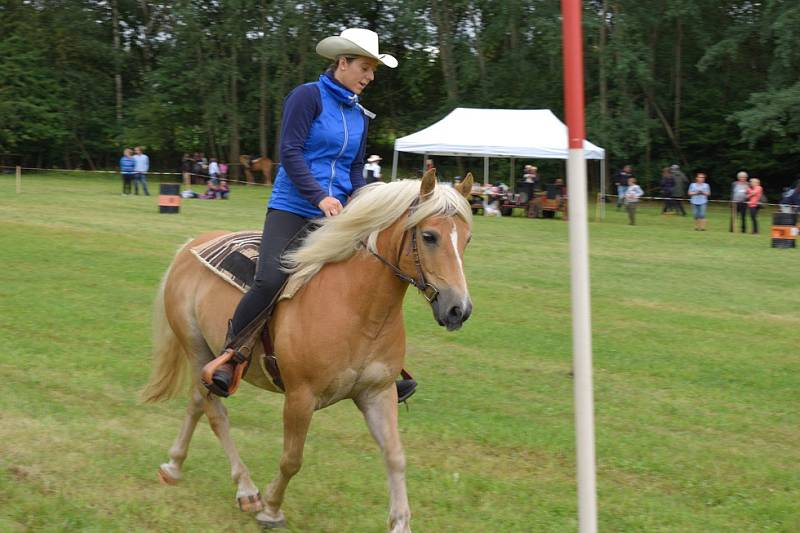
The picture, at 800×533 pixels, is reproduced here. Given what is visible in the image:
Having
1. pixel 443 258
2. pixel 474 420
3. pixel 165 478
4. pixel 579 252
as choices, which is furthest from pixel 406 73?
pixel 579 252

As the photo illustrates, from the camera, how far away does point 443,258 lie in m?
4.79

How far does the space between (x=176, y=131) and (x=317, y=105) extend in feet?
166

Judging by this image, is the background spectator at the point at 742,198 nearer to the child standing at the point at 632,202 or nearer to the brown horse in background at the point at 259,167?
the child standing at the point at 632,202

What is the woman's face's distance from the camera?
5.60m

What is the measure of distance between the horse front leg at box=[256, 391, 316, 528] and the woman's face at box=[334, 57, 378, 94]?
6.02 ft

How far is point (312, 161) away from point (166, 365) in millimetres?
2274

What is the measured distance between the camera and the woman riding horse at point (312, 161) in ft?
18.0

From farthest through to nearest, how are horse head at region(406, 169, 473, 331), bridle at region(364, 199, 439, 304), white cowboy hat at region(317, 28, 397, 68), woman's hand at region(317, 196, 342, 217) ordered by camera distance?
1. white cowboy hat at region(317, 28, 397, 68)
2. woman's hand at region(317, 196, 342, 217)
3. bridle at region(364, 199, 439, 304)
4. horse head at region(406, 169, 473, 331)

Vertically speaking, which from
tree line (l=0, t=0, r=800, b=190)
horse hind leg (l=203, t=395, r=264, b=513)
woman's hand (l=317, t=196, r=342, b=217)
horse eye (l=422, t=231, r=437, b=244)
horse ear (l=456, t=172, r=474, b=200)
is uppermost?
tree line (l=0, t=0, r=800, b=190)

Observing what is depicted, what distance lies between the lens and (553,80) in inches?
1924

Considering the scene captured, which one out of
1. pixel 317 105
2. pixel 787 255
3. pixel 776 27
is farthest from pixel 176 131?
pixel 317 105

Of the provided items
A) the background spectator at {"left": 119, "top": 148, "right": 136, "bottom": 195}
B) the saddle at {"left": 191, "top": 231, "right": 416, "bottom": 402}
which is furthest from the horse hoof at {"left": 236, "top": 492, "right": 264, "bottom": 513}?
the background spectator at {"left": 119, "top": 148, "right": 136, "bottom": 195}

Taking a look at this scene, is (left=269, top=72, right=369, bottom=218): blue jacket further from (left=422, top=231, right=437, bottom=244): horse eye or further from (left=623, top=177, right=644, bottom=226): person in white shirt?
(left=623, top=177, right=644, bottom=226): person in white shirt

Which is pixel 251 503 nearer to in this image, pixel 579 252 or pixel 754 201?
pixel 579 252
